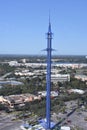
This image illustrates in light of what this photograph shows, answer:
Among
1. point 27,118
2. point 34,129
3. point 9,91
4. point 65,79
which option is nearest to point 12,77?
point 65,79

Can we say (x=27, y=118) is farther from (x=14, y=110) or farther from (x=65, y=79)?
(x=65, y=79)

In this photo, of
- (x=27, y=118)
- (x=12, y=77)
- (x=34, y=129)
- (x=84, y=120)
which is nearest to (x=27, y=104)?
(x=27, y=118)

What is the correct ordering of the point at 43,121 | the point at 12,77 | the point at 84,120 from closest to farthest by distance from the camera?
1. the point at 43,121
2. the point at 84,120
3. the point at 12,77

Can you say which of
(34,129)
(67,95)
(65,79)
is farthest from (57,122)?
(65,79)

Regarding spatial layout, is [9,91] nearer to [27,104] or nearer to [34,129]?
[27,104]

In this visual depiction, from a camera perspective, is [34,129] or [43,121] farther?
[43,121]

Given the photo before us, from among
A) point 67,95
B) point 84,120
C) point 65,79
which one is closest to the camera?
point 84,120

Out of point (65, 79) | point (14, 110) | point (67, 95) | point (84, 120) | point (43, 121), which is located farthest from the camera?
point (65, 79)

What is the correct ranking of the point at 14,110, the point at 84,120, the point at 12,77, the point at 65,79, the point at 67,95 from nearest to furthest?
the point at 84,120, the point at 14,110, the point at 67,95, the point at 65,79, the point at 12,77

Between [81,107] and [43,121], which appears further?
[81,107]
